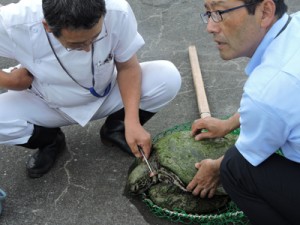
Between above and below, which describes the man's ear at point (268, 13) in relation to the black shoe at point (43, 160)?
above

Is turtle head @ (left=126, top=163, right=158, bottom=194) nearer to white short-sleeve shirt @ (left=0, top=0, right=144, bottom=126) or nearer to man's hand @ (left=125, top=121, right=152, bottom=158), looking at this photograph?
man's hand @ (left=125, top=121, right=152, bottom=158)

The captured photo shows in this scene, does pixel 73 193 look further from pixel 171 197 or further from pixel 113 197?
pixel 171 197

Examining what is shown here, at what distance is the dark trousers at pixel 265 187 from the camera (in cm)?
183

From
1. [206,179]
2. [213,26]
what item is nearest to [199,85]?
[206,179]

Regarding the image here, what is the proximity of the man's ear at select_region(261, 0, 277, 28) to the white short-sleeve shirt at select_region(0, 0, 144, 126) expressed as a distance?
93 centimetres

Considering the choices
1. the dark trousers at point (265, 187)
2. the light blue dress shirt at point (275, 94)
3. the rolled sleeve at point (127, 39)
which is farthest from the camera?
the rolled sleeve at point (127, 39)

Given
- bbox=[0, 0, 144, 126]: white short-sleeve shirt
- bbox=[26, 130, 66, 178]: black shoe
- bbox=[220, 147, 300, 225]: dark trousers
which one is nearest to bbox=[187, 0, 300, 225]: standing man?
bbox=[220, 147, 300, 225]: dark trousers

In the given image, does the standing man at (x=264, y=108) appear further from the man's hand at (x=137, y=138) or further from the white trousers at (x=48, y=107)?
the white trousers at (x=48, y=107)

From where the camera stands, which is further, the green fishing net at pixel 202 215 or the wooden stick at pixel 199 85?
the wooden stick at pixel 199 85

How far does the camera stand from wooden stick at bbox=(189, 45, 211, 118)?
301cm

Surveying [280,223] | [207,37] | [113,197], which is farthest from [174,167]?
[207,37]

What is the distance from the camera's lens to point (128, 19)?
2.41 meters

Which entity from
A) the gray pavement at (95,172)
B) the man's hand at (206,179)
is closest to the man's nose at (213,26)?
the man's hand at (206,179)

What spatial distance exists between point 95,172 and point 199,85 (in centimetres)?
108
